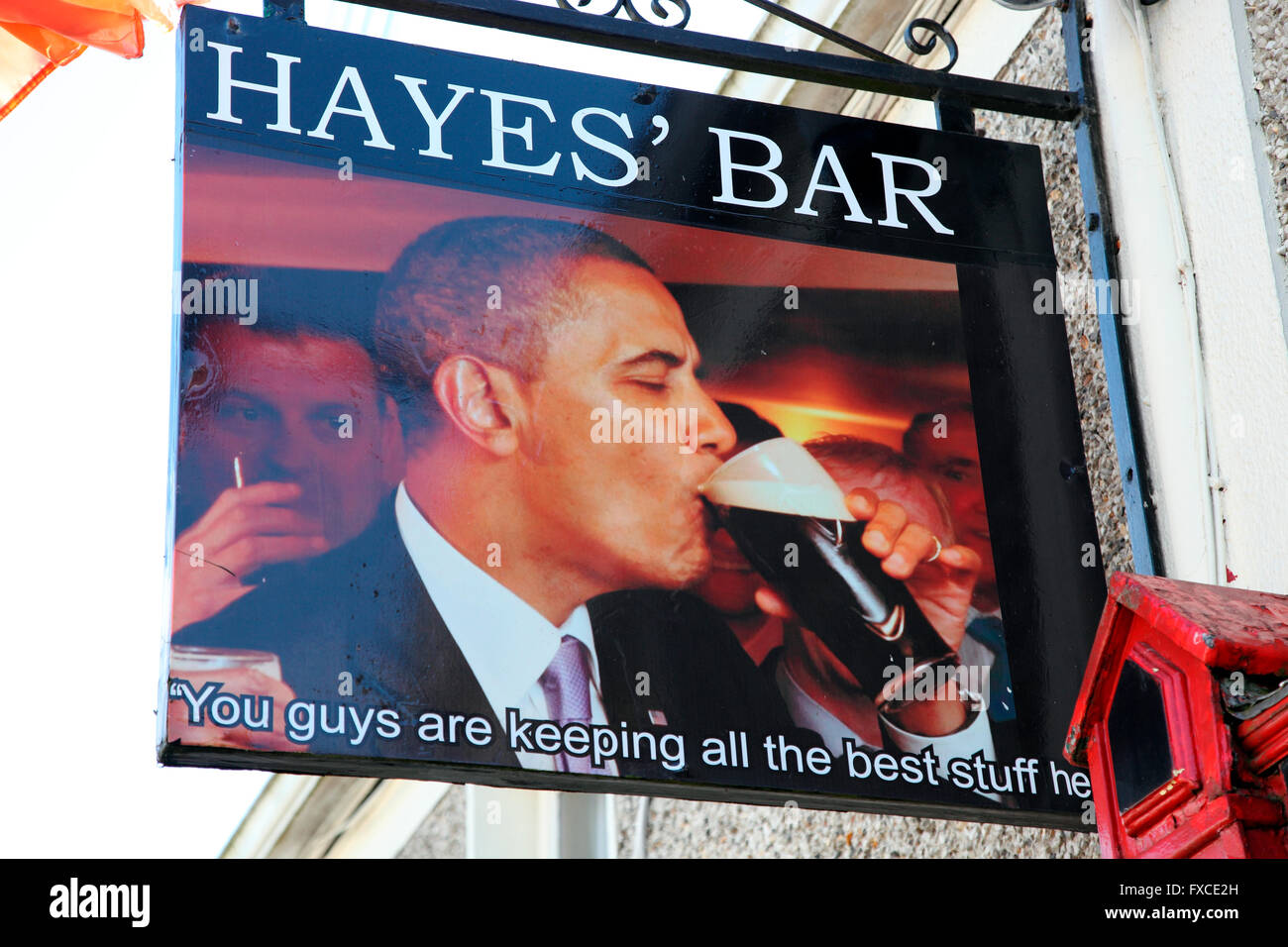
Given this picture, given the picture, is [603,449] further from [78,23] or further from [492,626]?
[78,23]

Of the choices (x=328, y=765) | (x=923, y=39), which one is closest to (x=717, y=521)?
(x=328, y=765)

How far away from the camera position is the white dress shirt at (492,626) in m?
2.73

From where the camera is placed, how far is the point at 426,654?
2.71m

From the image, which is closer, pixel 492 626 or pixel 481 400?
pixel 492 626

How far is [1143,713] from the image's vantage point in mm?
2146

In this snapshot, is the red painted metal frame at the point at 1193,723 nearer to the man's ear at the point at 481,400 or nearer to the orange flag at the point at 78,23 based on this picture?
the man's ear at the point at 481,400

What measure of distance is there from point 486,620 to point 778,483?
701 mm

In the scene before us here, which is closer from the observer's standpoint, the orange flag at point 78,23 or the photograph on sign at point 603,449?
the photograph on sign at point 603,449

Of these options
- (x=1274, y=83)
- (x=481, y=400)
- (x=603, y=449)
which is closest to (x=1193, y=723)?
(x=603, y=449)

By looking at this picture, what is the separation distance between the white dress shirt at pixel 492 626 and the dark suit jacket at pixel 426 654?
17 millimetres

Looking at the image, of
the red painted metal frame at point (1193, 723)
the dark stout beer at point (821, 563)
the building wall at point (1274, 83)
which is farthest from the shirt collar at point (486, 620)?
the building wall at point (1274, 83)

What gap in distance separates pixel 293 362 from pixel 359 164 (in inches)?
19.8

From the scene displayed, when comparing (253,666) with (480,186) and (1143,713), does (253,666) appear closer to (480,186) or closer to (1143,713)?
(480,186)

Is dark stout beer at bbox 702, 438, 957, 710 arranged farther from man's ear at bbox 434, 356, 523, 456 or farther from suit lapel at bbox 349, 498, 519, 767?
suit lapel at bbox 349, 498, 519, 767
